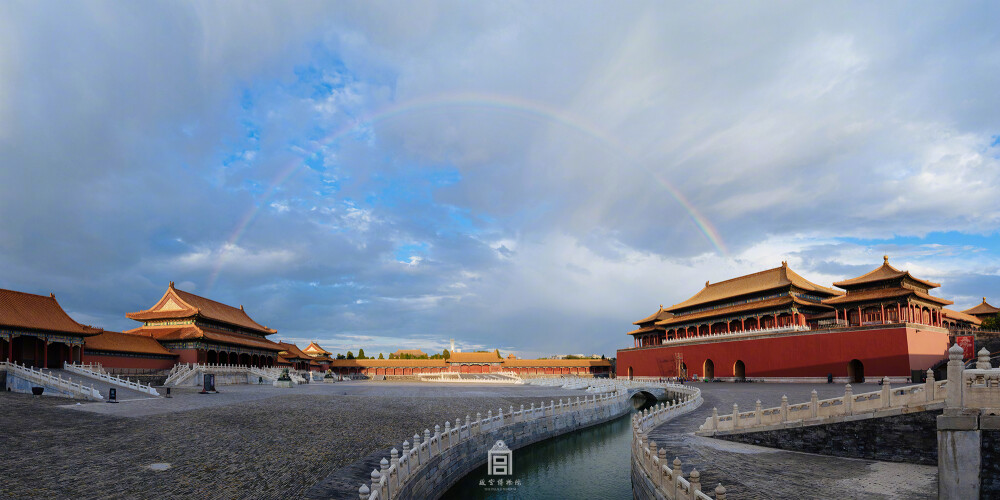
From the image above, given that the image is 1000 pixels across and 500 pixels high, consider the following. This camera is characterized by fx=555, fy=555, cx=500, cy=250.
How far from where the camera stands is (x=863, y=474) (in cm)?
1332

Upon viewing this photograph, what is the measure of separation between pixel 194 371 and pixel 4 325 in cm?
1065

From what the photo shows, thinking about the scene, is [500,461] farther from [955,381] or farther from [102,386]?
[102,386]

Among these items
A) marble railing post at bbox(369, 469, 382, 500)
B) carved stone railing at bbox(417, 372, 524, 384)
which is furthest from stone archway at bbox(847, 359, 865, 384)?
marble railing post at bbox(369, 469, 382, 500)

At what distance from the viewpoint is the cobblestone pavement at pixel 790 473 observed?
1166cm

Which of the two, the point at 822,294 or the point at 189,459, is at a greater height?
the point at 822,294

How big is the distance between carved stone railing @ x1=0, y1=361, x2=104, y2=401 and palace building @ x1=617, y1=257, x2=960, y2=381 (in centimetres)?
4406

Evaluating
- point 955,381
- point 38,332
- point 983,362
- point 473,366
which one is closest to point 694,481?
point 955,381

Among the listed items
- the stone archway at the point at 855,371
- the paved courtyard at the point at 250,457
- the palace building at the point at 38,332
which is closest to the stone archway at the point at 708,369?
the stone archway at the point at 855,371

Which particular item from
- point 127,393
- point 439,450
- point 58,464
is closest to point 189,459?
point 58,464

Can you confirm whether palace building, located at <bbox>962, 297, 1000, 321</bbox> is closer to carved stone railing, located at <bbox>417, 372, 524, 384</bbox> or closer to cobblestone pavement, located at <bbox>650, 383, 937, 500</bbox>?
carved stone railing, located at <bbox>417, 372, 524, 384</bbox>

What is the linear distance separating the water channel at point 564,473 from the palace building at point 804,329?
2061 centimetres

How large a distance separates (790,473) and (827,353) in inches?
1227

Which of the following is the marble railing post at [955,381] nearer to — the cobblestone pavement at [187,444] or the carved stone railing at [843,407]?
the carved stone railing at [843,407]

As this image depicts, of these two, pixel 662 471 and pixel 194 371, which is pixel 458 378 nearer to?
pixel 194 371
